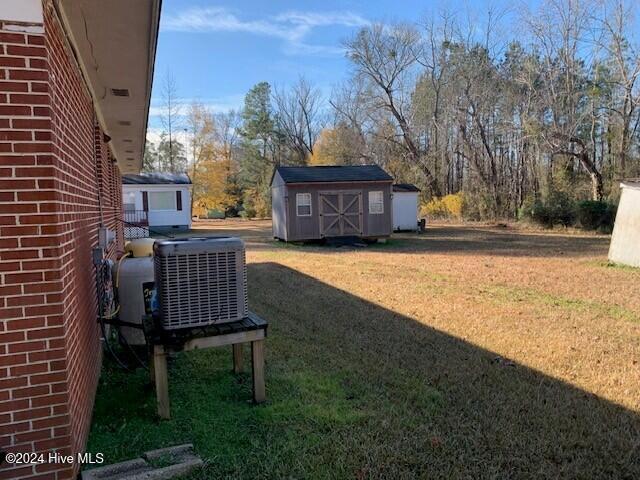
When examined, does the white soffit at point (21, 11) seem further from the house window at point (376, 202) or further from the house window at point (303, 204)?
the house window at point (376, 202)

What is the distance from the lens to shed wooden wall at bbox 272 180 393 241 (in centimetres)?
1622

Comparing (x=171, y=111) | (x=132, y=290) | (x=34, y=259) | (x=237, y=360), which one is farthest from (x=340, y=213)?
(x=171, y=111)

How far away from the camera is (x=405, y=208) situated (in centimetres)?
2130

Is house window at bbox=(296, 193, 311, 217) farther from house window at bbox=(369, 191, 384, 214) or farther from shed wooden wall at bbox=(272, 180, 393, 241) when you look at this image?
house window at bbox=(369, 191, 384, 214)

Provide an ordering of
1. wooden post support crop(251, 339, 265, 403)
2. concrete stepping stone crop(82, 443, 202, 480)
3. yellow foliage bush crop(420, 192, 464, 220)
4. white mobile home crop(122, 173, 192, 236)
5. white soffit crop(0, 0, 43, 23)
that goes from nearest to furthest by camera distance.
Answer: white soffit crop(0, 0, 43, 23) < concrete stepping stone crop(82, 443, 202, 480) < wooden post support crop(251, 339, 265, 403) < white mobile home crop(122, 173, 192, 236) < yellow foliage bush crop(420, 192, 464, 220)

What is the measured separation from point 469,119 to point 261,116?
67.0 ft

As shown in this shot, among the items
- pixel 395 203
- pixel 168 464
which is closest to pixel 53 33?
pixel 168 464

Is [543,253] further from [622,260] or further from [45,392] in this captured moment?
[45,392]

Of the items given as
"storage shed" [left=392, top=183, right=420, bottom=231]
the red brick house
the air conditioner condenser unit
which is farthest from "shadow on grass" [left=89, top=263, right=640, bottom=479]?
"storage shed" [left=392, top=183, right=420, bottom=231]

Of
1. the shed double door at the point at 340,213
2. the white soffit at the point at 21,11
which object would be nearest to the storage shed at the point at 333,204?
the shed double door at the point at 340,213

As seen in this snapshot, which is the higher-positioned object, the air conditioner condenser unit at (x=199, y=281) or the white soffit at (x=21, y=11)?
the white soffit at (x=21, y=11)

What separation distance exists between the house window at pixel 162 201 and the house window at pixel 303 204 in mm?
11858

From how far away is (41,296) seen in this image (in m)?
2.26

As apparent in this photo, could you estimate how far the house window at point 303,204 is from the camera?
641 inches
